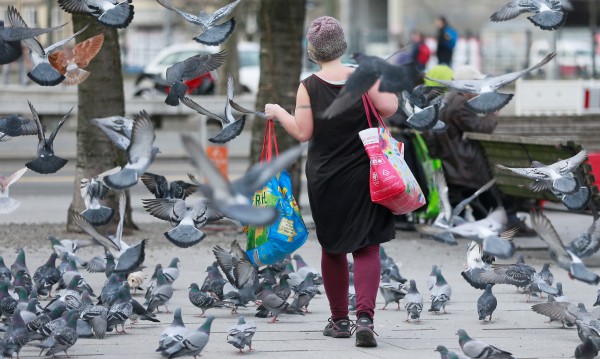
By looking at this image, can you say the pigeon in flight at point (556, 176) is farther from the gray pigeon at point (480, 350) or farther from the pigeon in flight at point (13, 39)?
the pigeon in flight at point (13, 39)

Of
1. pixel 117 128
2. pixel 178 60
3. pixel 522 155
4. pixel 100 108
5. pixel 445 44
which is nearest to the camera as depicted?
pixel 117 128

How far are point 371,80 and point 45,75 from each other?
205 centimetres

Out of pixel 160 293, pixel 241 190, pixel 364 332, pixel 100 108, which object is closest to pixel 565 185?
pixel 364 332

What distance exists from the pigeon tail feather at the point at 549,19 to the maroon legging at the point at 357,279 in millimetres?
1735

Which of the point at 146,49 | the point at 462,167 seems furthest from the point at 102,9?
the point at 146,49

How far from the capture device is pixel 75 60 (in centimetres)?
714

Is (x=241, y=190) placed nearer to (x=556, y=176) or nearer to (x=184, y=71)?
(x=184, y=71)

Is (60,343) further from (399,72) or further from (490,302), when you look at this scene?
(490,302)

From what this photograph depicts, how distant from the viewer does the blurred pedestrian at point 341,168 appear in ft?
20.4

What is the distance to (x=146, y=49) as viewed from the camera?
41.7 m

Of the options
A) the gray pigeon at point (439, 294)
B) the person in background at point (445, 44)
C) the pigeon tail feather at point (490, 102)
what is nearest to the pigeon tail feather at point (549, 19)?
the pigeon tail feather at point (490, 102)

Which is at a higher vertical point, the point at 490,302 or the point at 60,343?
the point at 60,343

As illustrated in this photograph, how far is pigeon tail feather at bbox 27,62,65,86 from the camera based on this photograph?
21.5 feet

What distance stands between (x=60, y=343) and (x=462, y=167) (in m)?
5.68
